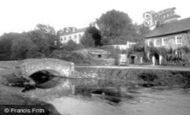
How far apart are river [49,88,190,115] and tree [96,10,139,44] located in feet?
120

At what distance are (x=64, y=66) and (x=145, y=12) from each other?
48.5 meters

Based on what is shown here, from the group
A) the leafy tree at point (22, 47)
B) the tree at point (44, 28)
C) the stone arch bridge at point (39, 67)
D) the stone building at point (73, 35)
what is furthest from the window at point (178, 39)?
the stone building at point (73, 35)

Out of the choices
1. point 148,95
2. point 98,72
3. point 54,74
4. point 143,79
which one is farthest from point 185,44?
point 54,74

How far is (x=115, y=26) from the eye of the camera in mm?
51969

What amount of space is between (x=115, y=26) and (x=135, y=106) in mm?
41627

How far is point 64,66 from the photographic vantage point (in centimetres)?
2642

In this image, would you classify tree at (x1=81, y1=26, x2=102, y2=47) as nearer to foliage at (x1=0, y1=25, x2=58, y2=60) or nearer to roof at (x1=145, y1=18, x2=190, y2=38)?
foliage at (x1=0, y1=25, x2=58, y2=60)

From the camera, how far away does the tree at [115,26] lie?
50.8 metres

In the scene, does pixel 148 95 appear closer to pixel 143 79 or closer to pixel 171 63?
pixel 143 79

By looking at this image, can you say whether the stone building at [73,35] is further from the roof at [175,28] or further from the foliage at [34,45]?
the roof at [175,28]

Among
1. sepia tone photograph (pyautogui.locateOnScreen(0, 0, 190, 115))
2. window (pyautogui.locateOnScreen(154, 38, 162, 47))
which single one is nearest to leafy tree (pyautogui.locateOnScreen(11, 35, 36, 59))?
sepia tone photograph (pyautogui.locateOnScreen(0, 0, 190, 115))

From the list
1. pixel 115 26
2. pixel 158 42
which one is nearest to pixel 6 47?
pixel 115 26

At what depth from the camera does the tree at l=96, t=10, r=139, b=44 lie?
167ft

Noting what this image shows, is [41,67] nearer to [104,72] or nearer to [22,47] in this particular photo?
[104,72]
